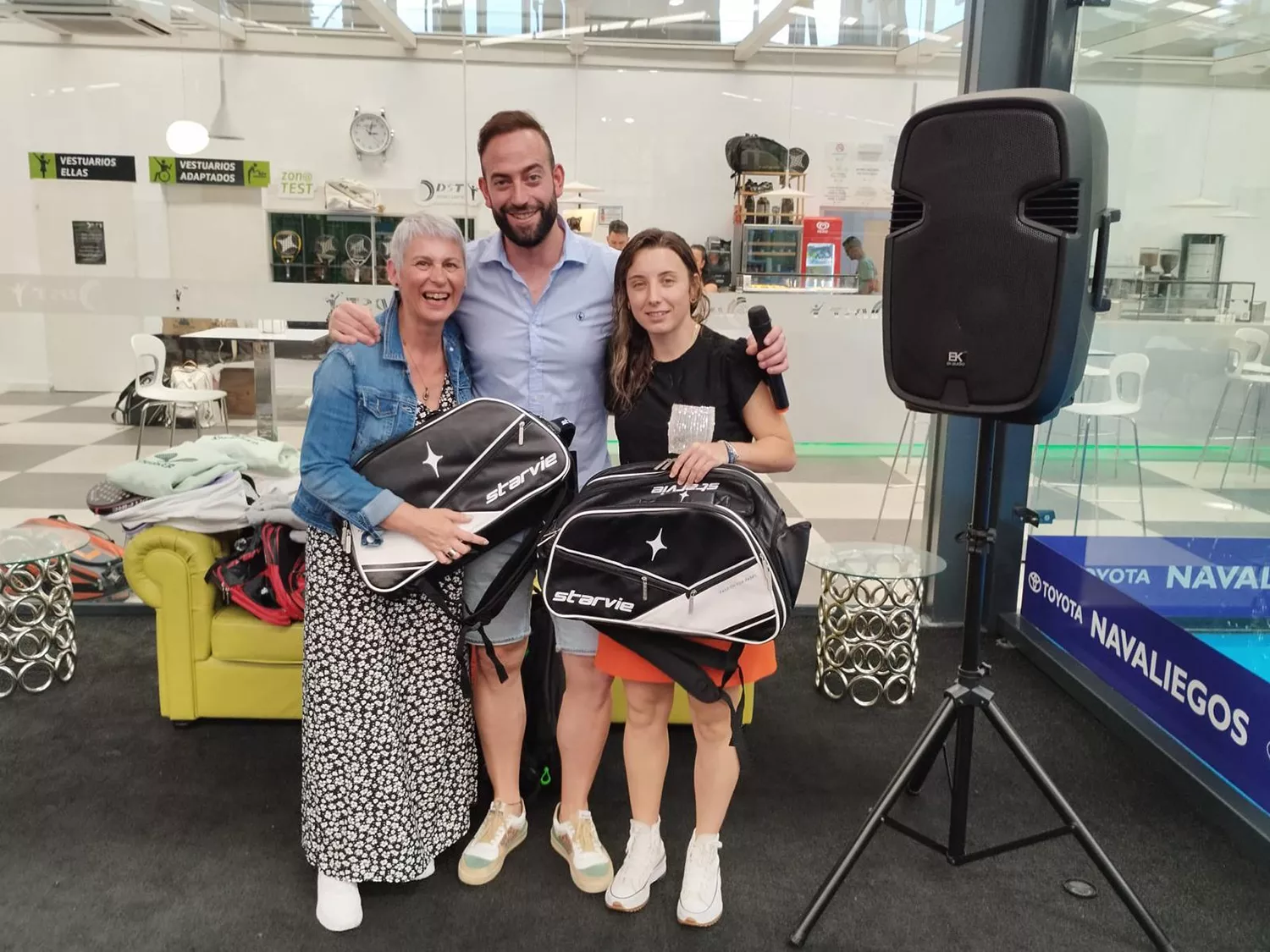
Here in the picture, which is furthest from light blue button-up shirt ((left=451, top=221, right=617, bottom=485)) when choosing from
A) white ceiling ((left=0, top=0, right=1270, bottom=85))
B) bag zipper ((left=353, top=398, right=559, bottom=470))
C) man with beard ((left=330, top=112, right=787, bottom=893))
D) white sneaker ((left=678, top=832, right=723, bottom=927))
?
white ceiling ((left=0, top=0, right=1270, bottom=85))

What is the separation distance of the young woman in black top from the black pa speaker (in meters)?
0.35

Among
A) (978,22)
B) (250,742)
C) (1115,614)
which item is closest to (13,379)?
Result: (250,742)

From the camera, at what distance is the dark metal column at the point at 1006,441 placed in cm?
321

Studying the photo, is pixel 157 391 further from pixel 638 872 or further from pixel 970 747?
pixel 970 747

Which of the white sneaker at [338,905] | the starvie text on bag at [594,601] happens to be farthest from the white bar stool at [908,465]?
the white sneaker at [338,905]

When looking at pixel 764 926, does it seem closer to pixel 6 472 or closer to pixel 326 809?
pixel 326 809

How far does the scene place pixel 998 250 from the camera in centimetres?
165

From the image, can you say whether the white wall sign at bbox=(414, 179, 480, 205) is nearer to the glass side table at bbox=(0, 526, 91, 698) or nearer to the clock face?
the clock face

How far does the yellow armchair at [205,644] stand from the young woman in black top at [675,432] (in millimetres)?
709

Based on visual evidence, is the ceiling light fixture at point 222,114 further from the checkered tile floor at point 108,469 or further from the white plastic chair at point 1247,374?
the white plastic chair at point 1247,374

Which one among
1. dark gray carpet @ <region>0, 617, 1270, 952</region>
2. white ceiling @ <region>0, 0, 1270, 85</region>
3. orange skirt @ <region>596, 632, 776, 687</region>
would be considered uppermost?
white ceiling @ <region>0, 0, 1270, 85</region>

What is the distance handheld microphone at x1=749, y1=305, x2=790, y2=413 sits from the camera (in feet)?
6.05

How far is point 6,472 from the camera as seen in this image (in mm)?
4199

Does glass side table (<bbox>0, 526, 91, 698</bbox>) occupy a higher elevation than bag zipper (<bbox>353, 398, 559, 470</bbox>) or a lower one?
lower
